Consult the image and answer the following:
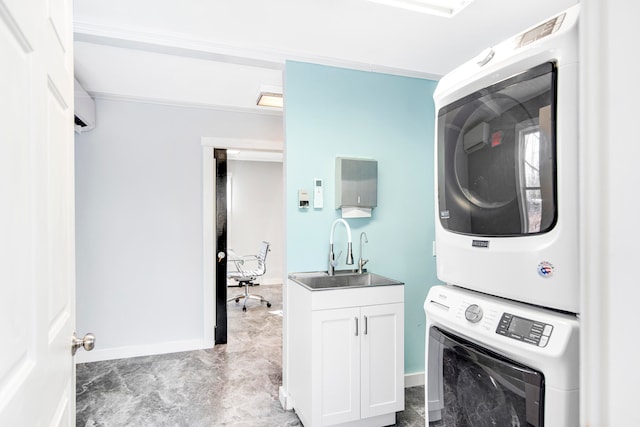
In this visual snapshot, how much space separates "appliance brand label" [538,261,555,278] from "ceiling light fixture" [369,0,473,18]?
1.54 meters

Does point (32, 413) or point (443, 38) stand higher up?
point (443, 38)

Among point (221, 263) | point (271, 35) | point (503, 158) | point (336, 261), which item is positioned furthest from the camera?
point (221, 263)

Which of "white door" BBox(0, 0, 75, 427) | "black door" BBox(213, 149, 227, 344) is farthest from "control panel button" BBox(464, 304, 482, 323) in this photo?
"black door" BBox(213, 149, 227, 344)

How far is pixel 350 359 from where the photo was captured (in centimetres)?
213

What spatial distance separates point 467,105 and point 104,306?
3585 millimetres

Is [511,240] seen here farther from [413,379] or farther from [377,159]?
[413,379]

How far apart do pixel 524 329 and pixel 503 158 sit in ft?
1.65

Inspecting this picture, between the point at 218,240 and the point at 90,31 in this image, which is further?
the point at 218,240

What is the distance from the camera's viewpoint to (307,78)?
8.46 feet

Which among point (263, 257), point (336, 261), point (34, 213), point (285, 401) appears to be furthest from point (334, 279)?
point (263, 257)

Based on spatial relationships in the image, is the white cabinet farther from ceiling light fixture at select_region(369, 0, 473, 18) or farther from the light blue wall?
ceiling light fixture at select_region(369, 0, 473, 18)

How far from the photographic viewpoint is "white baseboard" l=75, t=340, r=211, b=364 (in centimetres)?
337
